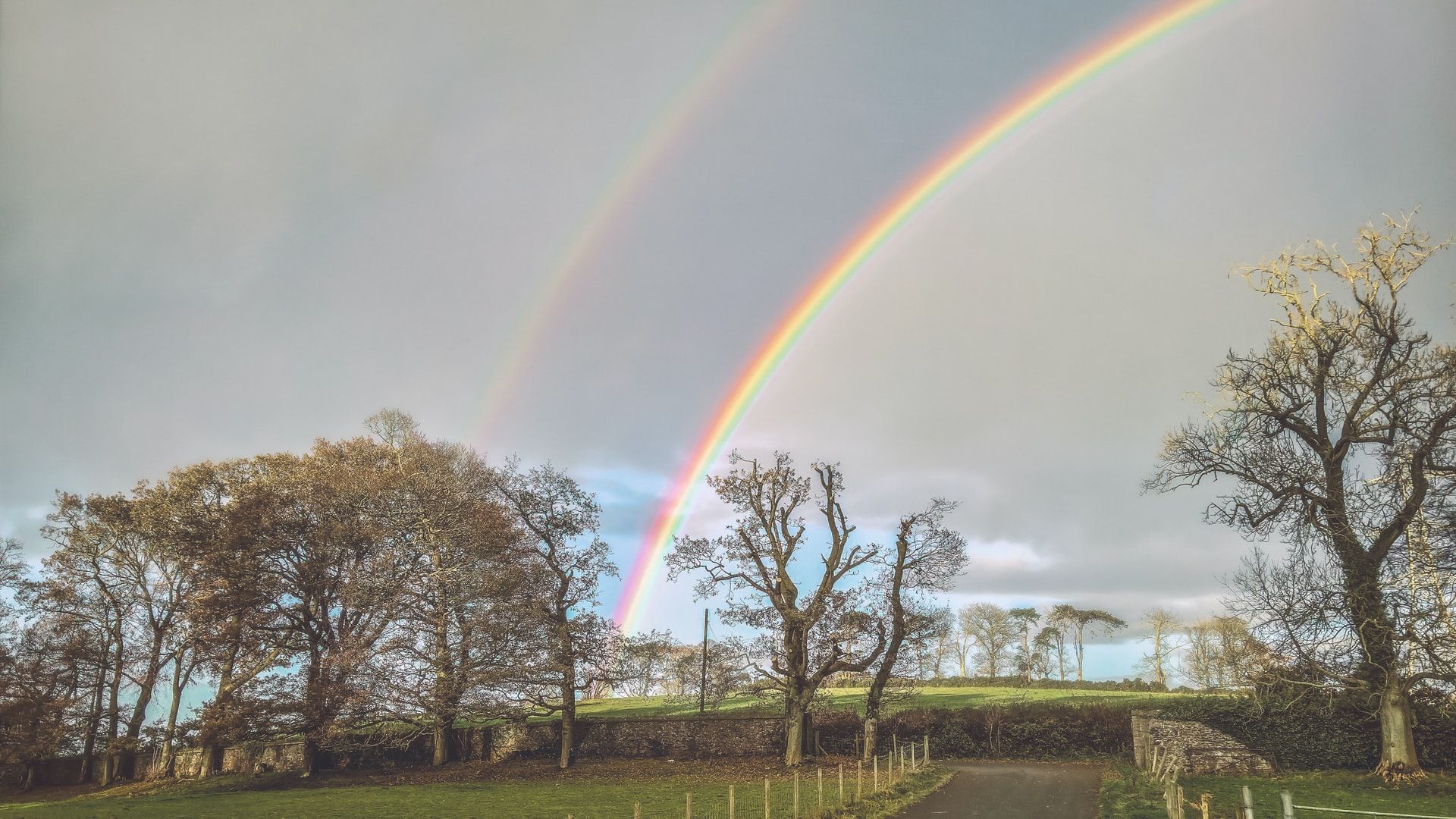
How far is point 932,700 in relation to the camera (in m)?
52.2

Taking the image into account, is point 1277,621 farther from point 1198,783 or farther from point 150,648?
point 150,648

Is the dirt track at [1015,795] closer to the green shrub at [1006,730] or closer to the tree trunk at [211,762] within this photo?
the green shrub at [1006,730]

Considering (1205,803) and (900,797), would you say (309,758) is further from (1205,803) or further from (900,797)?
(1205,803)

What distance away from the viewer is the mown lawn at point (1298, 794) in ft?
62.4

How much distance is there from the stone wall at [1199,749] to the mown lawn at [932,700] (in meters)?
12.5

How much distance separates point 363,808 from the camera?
23.1 metres

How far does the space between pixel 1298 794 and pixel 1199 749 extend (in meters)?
7.42

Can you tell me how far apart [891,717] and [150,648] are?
36.7 m

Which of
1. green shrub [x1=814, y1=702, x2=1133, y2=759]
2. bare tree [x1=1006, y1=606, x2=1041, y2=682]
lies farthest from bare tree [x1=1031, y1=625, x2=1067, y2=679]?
green shrub [x1=814, y1=702, x2=1133, y2=759]

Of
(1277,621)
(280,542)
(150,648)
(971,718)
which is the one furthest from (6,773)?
(1277,621)

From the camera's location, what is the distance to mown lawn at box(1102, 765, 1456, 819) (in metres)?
19.0

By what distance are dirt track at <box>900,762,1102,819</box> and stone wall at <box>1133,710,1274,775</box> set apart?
8.10 ft

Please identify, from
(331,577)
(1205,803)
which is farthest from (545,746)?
(1205,803)

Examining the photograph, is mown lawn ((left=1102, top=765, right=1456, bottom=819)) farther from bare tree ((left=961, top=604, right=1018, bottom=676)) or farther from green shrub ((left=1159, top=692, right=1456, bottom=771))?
bare tree ((left=961, top=604, right=1018, bottom=676))
